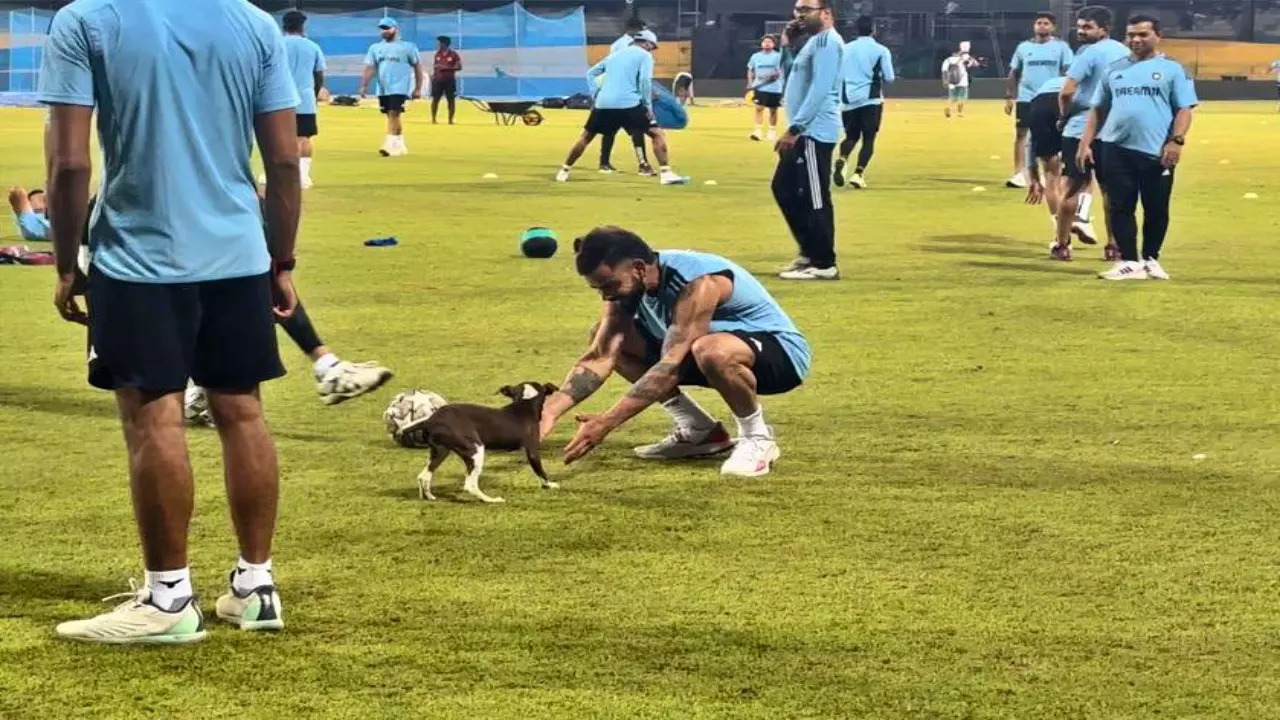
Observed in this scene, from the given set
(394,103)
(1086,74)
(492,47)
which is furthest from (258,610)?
(492,47)

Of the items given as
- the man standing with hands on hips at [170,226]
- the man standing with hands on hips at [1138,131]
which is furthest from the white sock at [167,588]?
the man standing with hands on hips at [1138,131]

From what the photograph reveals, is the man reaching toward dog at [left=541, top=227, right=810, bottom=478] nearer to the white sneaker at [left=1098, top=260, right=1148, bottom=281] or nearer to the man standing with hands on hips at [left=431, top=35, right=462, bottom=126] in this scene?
the white sneaker at [left=1098, top=260, right=1148, bottom=281]

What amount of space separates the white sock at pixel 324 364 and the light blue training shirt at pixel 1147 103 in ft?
24.2

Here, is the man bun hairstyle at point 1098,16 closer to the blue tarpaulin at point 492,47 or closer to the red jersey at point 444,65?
the red jersey at point 444,65

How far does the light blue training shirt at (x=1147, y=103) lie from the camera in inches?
521

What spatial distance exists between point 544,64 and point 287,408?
48.0 metres

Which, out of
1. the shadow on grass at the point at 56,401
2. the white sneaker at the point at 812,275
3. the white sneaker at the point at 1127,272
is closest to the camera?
the shadow on grass at the point at 56,401

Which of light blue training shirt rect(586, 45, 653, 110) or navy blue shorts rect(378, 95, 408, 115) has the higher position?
light blue training shirt rect(586, 45, 653, 110)

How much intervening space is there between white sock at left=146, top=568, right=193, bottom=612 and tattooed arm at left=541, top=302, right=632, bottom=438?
224 centimetres

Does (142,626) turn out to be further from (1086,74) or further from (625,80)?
(625,80)

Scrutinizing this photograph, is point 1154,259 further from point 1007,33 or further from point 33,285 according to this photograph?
point 1007,33

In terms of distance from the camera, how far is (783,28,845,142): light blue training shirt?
44.0 ft

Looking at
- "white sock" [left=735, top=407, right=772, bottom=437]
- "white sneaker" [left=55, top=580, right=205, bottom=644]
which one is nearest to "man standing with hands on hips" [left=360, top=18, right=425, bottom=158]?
"white sock" [left=735, top=407, right=772, bottom=437]

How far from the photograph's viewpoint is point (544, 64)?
55812 mm
